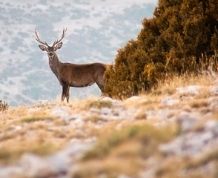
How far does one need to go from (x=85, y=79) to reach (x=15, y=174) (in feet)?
69.0

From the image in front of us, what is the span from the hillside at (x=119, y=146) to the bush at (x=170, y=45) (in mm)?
6867

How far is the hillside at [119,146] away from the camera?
6.78m

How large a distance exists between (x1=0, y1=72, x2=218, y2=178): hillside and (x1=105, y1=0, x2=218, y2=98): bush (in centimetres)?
687

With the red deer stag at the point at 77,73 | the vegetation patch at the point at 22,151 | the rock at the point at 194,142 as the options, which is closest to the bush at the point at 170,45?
the red deer stag at the point at 77,73

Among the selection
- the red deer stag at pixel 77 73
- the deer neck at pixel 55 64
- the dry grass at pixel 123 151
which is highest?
the deer neck at pixel 55 64

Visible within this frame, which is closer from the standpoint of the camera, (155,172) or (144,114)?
(155,172)

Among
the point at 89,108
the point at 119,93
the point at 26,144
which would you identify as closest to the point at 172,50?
the point at 119,93

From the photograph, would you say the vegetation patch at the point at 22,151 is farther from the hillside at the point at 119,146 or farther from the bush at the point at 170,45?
the bush at the point at 170,45

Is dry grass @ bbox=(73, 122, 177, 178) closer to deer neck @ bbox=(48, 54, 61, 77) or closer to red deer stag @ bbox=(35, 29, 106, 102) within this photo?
red deer stag @ bbox=(35, 29, 106, 102)

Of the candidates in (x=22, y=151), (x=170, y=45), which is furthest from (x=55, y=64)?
(x=22, y=151)

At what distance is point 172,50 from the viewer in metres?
18.8

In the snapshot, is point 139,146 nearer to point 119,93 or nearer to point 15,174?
point 15,174

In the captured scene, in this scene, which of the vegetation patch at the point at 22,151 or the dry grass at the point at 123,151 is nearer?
the dry grass at the point at 123,151

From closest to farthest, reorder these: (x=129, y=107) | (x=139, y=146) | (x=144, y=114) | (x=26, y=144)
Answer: (x=139, y=146) → (x=26, y=144) → (x=144, y=114) → (x=129, y=107)
